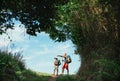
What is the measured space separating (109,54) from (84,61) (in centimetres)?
471

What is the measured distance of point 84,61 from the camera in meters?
27.5

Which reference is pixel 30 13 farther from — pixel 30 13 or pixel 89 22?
pixel 89 22

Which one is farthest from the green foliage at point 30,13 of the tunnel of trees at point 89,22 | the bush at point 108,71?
the bush at point 108,71

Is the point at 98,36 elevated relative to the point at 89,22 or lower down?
lower down

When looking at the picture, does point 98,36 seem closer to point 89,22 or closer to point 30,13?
point 89,22

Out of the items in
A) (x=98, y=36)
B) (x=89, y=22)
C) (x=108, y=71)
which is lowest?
(x=108, y=71)

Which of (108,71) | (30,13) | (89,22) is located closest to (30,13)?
(30,13)

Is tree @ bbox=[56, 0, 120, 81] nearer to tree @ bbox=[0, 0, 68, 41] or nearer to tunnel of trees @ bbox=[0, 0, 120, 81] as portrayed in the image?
tunnel of trees @ bbox=[0, 0, 120, 81]

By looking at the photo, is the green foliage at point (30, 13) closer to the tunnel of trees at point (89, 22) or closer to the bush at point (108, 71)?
the tunnel of trees at point (89, 22)

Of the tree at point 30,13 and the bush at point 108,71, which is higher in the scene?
the tree at point 30,13

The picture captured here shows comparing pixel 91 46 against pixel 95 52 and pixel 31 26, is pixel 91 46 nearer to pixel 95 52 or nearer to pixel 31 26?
pixel 95 52

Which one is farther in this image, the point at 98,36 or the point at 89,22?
the point at 89,22

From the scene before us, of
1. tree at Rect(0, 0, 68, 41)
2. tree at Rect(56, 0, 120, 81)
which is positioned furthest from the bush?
tree at Rect(0, 0, 68, 41)

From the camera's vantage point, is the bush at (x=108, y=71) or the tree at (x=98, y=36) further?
the tree at (x=98, y=36)
